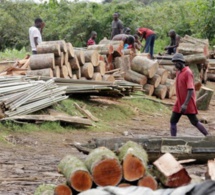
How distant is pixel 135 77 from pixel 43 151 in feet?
26.0

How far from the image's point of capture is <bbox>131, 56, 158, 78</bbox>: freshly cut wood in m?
16.6

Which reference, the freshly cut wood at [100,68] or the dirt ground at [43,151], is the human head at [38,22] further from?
the dirt ground at [43,151]

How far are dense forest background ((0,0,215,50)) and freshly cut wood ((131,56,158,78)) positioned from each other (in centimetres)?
1009

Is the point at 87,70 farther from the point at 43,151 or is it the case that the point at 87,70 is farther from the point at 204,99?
the point at 43,151

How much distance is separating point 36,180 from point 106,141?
4.01 feet

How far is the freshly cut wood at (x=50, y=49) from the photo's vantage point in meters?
13.3

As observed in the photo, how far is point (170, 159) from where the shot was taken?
18.9ft

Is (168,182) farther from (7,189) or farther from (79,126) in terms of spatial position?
(79,126)

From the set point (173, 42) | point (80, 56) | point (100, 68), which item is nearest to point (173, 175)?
point (80, 56)

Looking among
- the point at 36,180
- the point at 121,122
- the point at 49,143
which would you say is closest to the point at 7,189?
the point at 36,180

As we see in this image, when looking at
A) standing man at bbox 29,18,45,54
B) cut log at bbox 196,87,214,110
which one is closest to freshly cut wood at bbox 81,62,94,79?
standing man at bbox 29,18,45,54

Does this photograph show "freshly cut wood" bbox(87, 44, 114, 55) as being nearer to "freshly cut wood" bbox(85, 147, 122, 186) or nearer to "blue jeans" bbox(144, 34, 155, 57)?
"blue jeans" bbox(144, 34, 155, 57)

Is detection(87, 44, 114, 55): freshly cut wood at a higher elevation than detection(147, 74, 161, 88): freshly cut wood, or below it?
higher

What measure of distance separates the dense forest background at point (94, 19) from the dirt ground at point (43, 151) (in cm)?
1357
